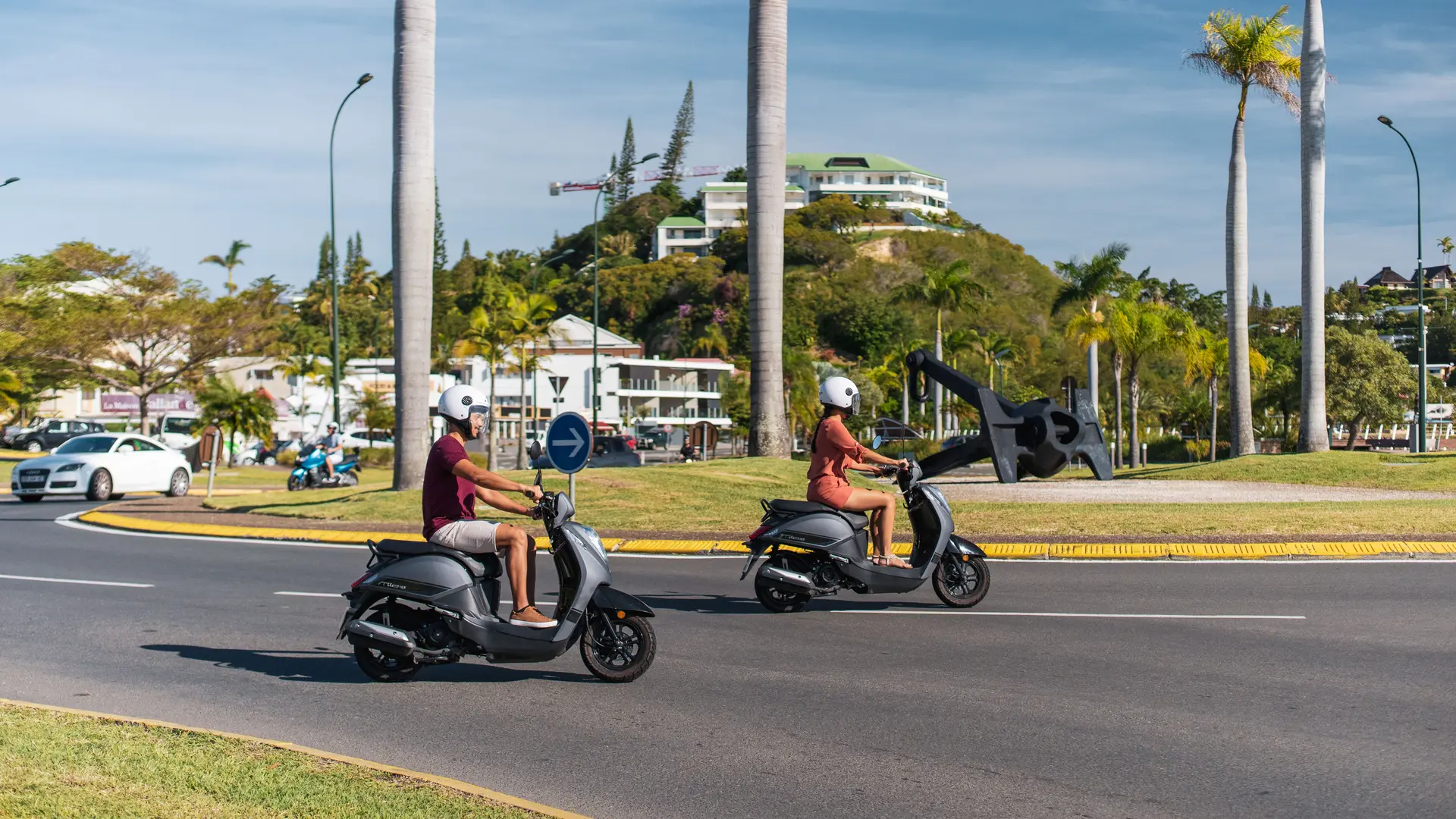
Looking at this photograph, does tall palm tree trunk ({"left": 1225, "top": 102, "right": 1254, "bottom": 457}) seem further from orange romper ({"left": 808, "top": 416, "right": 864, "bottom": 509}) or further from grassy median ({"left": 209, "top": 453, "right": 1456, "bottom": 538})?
orange romper ({"left": 808, "top": 416, "right": 864, "bottom": 509})

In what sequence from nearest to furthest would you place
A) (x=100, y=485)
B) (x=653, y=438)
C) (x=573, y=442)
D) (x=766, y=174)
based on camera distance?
(x=573, y=442)
(x=766, y=174)
(x=100, y=485)
(x=653, y=438)

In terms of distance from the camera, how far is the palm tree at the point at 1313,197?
3172 cm

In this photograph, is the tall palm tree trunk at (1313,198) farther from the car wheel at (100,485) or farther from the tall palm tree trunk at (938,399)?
the car wheel at (100,485)

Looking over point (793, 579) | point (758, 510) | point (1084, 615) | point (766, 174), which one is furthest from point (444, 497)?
point (766, 174)

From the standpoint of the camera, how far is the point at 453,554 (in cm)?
804

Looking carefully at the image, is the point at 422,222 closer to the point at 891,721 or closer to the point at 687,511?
the point at 687,511

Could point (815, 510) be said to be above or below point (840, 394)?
below

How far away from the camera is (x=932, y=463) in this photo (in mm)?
11297

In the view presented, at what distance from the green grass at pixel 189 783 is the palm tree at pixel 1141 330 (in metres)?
43.4

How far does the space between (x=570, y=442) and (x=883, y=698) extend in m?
7.77

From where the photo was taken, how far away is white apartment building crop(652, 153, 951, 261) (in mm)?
177000

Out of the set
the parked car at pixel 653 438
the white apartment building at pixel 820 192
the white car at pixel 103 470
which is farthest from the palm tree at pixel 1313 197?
the white apartment building at pixel 820 192

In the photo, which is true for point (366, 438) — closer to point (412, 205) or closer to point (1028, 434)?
point (412, 205)

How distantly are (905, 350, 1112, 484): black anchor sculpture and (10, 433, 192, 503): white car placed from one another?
22198 millimetres
